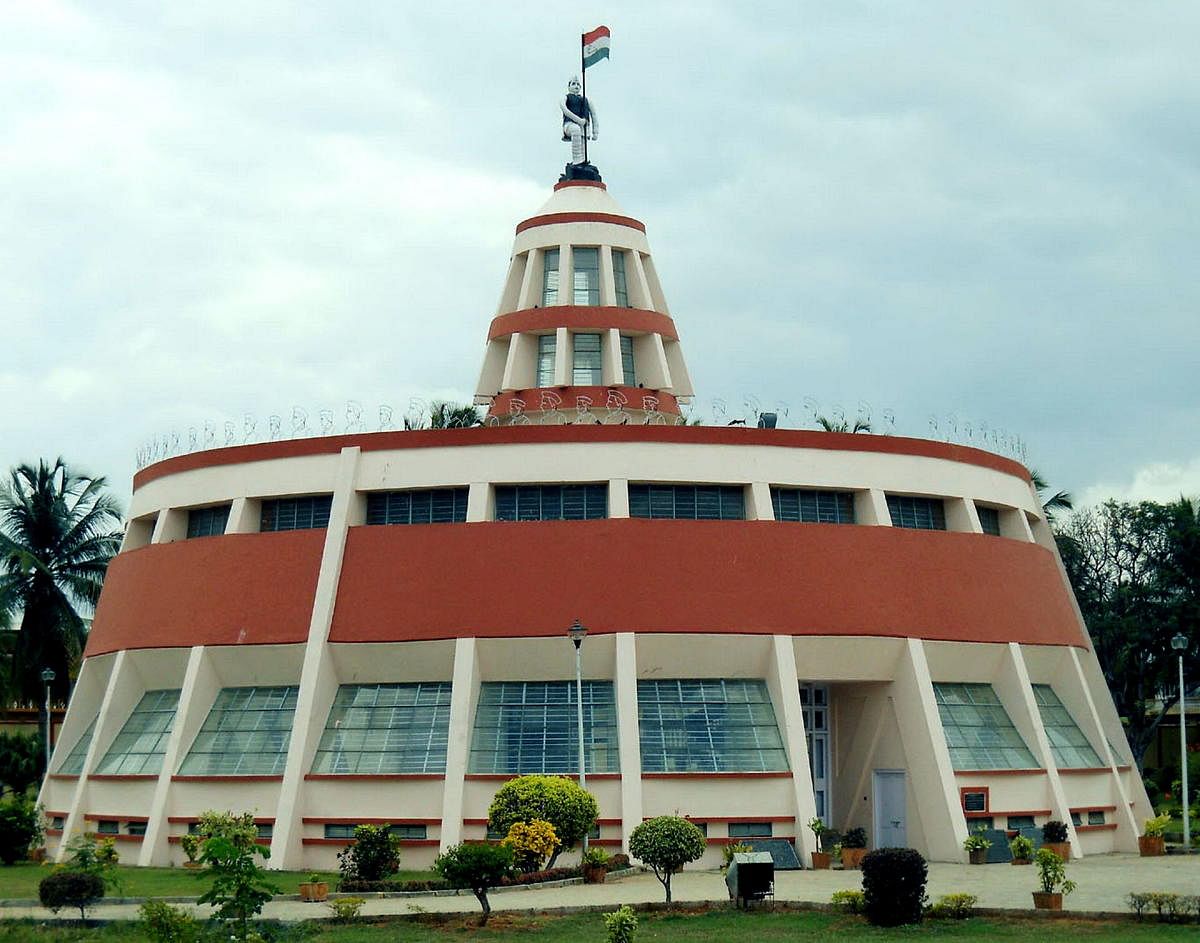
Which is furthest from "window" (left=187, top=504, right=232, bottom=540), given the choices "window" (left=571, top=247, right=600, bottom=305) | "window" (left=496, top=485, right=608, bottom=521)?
"window" (left=571, top=247, right=600, bottom=305)

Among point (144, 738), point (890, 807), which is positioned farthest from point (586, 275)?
point (144, 738)

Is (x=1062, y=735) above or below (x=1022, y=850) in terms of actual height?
above

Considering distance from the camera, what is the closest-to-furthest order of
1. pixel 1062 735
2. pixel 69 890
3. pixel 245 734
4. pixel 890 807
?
pixel 69 890 < pixel 245 734 < pixel 890 807 < pixel 1062 735

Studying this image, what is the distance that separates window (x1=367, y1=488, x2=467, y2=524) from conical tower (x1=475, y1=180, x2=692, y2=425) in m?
7.50

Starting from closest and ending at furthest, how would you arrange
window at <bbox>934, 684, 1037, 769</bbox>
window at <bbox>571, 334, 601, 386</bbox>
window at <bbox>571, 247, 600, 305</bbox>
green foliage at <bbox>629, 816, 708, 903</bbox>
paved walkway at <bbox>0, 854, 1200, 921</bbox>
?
1. paved walkway at <bbox>0, 854, 1200, 921</bbox>
2. green foliage at <bbox>629, 816, 708, 903</bbox>
3. window at <bbox>934, 684, 1037, 769</bbox>
4. window at <bbox>571, 334, 601, 386</bbox>
5. window at <bbox>571, 247, 600, 305</bbox>

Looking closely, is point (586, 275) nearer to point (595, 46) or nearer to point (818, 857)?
point (595, 46)

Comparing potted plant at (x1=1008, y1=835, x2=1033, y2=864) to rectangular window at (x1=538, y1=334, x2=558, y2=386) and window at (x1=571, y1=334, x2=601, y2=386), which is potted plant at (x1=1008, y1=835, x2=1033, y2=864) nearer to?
window at (x1=571, y1=334, x2=601, y2=386)

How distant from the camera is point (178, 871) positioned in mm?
37750

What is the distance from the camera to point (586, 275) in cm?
5131

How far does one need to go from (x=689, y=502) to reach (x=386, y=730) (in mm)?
9818

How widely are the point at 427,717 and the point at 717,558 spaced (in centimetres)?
835

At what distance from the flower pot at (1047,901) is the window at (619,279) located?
27603 mm

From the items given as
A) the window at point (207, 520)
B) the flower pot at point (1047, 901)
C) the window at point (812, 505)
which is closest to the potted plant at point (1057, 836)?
the window at point (812, 505)

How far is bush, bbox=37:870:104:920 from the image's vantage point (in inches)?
1097
